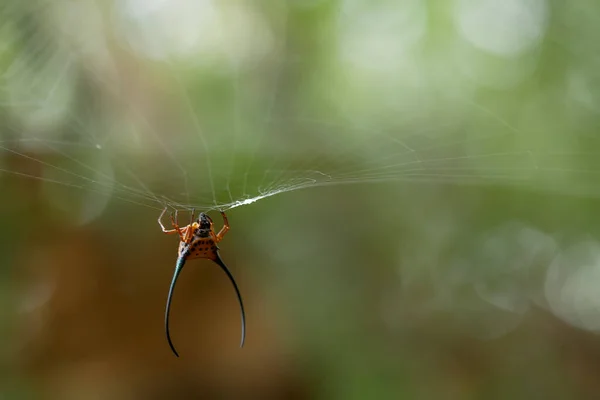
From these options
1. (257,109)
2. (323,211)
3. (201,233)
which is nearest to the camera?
(201,233)

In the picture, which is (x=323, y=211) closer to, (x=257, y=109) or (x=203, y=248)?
(x=257, y=109)

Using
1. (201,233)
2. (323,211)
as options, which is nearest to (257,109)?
(323,211)

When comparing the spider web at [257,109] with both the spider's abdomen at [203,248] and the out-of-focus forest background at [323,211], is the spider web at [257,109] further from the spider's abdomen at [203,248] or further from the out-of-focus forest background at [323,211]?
the spider's abdomen at [203,248]

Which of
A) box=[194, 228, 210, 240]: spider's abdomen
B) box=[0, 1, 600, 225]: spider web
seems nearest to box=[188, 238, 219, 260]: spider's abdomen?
box=[194, 228, 210, 240]: spider's abdomen

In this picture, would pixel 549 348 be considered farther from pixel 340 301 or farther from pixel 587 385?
pixel 340 301

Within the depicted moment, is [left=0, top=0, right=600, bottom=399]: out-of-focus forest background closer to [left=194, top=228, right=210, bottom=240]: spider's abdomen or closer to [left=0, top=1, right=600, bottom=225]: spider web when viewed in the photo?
[left=0, top=1, right=600, bottom=225]: spider web

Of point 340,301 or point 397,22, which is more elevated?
point 397,22

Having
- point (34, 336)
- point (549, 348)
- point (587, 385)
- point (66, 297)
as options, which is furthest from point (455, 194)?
point (34, 336)

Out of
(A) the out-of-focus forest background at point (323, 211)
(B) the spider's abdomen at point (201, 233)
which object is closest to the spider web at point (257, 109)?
(A) the out-of-focus forest background at point (323, 211)
